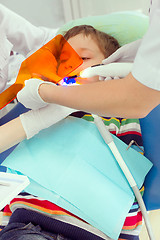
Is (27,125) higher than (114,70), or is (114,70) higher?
(114,70)

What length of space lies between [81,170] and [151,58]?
43cm

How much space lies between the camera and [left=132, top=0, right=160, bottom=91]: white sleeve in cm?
44

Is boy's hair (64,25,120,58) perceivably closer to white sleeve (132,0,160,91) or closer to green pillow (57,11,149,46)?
green pillow (57,11,149,46)

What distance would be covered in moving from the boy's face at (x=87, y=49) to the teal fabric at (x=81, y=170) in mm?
229

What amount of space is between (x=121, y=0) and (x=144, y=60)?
1.63 meters

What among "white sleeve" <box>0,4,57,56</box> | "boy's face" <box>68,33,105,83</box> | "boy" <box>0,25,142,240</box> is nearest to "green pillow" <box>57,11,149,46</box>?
"white sleeve" <box>0,4,57,56</box>

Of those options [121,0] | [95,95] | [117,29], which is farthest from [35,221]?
[121,0]

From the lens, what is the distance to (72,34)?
1.04 meters

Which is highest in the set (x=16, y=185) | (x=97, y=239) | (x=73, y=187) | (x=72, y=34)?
(x=72, y=34)

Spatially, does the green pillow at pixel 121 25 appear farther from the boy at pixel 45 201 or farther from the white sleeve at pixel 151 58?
the white sleeve at pixel 151 58

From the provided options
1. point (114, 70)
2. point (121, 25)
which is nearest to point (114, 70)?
point (114, 70)

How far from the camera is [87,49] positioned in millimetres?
960

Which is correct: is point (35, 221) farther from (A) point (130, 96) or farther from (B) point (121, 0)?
(B) point (121, 0)

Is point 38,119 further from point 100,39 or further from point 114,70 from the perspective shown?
point 100,39
